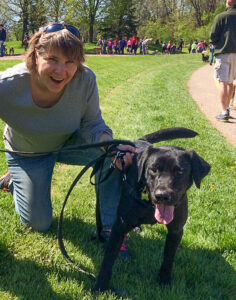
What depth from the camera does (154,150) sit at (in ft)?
7.52

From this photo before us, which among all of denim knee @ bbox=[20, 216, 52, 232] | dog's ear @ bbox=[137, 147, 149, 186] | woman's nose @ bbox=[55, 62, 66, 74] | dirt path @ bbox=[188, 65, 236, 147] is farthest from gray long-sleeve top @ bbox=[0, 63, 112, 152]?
dirt path @ bbox=[188, 65, 236, 147]

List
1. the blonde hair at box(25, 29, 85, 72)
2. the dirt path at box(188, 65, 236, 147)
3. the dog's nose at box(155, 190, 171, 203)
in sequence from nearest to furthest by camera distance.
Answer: the dog's nose at box(155, 190, 171, 203), the blonde hair at box(25, 29, 85, 72), the dirt path at box(188, 65, 236, 147)

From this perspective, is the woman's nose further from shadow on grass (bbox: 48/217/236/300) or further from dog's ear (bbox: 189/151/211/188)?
shadow on grass (bbox: 48/217/236/300)

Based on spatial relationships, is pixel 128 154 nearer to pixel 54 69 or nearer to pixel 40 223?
pixel 54 69

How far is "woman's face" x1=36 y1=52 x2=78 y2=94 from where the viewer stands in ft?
8.30

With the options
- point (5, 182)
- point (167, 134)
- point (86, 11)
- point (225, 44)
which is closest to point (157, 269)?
point (167, 134)

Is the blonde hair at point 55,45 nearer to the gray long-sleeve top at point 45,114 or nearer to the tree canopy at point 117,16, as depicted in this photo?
the gray long-sleeve top at point 45,114

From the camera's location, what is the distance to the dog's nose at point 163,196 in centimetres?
199

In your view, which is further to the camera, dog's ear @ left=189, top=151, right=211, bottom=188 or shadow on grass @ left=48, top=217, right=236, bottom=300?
shadow on grass @ left=48, top=217, right=236, bottom=300

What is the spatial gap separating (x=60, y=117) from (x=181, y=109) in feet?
18.8

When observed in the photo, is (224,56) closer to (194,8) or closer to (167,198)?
(167,198)

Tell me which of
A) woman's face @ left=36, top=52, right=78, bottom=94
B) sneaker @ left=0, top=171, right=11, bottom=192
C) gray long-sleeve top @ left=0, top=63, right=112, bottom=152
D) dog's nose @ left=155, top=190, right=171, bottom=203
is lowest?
sneaker @ left=0, top=171, right=11, bottom=192

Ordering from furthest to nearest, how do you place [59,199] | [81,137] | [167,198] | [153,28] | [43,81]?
1. [153,28]
2. [59,199]
3. [81,137]
4. [43,81]
5. [167,198]

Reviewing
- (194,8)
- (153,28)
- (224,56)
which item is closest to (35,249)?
(224,56)
